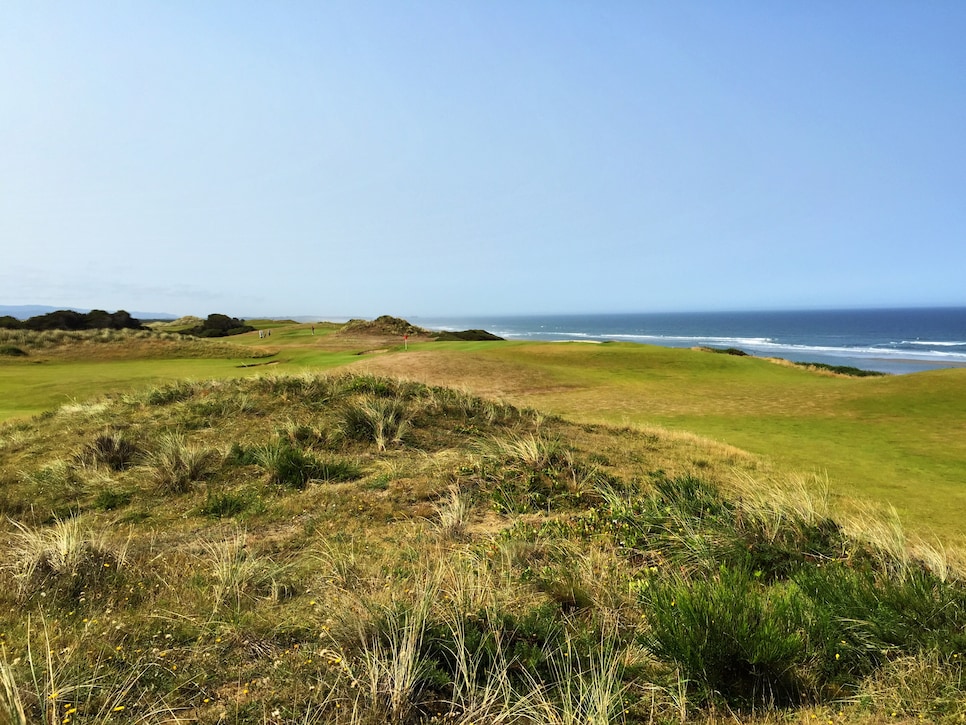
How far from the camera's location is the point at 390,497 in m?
5.92

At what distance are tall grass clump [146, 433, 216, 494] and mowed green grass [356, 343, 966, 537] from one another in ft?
30.5

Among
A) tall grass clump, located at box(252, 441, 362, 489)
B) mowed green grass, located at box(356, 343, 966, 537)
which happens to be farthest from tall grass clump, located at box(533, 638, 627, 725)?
mowed green grass, located at box(356, 343, 966, 537)

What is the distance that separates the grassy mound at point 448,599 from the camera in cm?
235

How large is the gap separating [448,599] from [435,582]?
0.14 m

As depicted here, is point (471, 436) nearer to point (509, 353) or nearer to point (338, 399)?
point (338, 399)

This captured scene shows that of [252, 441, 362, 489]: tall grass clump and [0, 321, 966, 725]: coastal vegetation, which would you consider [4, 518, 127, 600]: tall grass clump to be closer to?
[0, 321, 966, 725]: coastal vegetation

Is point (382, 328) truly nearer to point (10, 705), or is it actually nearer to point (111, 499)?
point (111, 499)

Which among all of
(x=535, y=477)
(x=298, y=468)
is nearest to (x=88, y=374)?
→ (x=298, y=468)

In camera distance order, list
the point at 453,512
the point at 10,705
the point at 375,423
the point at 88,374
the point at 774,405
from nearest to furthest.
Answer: the point at 10,705 < the point at 453,512 < the point at 375,423 < the point at 774,405 < the point at 88,374

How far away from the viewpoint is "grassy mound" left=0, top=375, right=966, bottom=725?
2.35 metres

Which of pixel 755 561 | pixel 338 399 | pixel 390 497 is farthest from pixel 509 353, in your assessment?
pixel 755 561

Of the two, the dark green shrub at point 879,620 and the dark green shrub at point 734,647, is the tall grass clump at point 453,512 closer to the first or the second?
the dark green shrub at point 734,647

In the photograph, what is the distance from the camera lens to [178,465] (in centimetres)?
653

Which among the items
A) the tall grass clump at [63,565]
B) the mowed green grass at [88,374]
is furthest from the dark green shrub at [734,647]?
the mowed green grass at [88,374]
